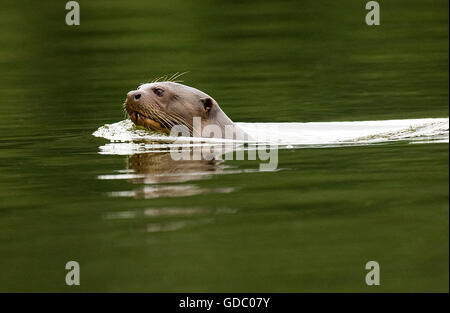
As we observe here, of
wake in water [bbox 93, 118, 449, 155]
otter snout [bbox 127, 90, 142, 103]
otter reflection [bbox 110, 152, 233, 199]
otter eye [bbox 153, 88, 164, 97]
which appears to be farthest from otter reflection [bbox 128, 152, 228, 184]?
otter eye [bbox 153, 88, 164, 97]

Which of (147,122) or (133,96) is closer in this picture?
(133,96)

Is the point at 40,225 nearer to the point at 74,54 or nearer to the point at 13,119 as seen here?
the point at 13,119

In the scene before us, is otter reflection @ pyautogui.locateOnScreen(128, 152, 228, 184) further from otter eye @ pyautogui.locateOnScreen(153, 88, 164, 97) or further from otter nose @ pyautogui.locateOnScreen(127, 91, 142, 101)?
otter eye @ pyautogui.locateOnScreen(153, 88, 164, 97)

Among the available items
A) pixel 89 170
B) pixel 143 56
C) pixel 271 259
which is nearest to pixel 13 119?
pixel 89 170

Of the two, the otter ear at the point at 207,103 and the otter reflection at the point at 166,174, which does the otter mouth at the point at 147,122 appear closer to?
the otter ear at the point at 207,103

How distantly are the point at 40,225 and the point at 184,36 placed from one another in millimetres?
12688

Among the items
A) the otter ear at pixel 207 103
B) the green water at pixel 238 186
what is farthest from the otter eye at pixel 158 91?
the green water at pixel 238 186

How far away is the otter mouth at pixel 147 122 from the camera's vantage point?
997cm

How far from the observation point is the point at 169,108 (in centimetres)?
1003

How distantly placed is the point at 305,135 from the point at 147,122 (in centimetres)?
164

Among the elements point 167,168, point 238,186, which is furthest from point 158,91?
point 238,186

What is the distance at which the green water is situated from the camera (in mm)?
5801

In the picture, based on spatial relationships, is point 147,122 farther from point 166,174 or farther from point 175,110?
point 166,174

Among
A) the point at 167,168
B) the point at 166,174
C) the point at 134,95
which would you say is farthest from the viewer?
the point at 134,95
